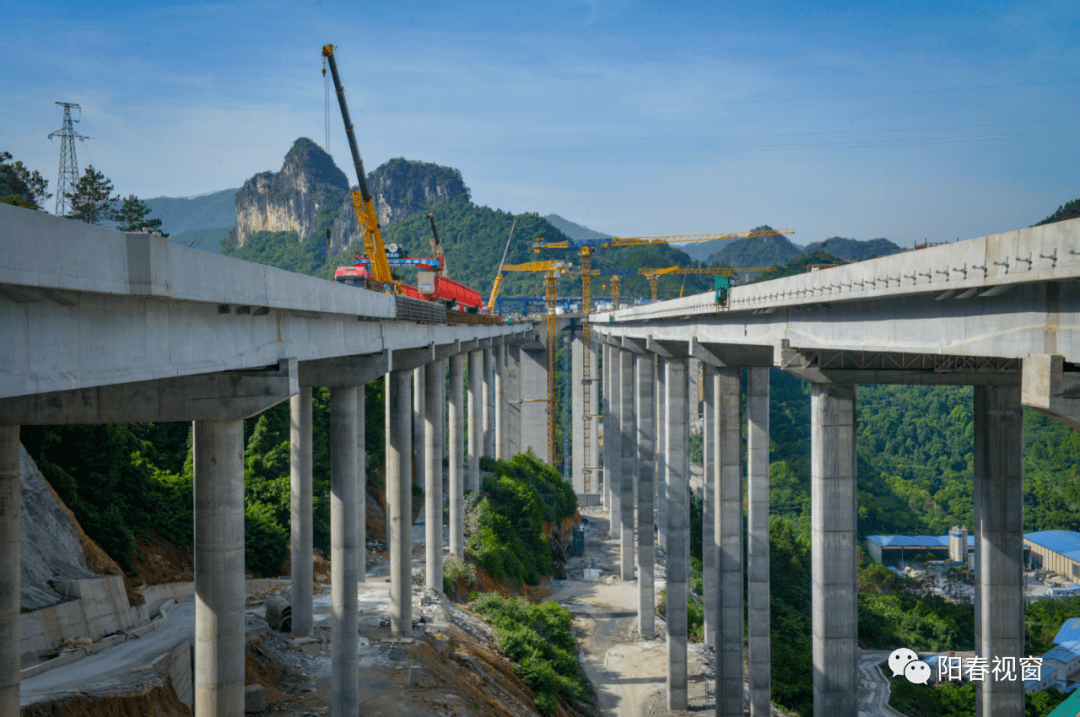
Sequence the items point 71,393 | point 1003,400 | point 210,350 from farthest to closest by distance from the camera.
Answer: point 1003,400 → point 71,393 → point 210,350

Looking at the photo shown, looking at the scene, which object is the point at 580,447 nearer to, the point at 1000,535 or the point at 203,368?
the point at 1000,535

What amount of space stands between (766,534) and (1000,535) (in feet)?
26.0

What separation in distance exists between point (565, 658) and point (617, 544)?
32.9 metres

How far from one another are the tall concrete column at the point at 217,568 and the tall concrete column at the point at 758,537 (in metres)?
17.8

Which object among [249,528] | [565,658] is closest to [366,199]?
[249,528]

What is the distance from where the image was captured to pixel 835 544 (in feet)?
59.8

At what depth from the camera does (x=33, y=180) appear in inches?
2574

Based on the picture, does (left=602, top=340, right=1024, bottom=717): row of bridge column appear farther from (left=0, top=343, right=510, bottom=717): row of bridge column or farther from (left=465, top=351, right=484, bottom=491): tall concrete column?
(left=465, top=351, right=484, bottom=491): tall concrete column

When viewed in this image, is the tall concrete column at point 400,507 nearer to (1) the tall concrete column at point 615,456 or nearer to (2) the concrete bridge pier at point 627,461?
(2) the concrete bridge pier at point 627,461

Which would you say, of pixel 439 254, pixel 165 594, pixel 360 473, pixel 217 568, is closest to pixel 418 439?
pixel 165 594

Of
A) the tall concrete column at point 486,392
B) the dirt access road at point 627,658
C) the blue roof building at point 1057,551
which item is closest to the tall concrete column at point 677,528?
the dirt access road at point 627,658

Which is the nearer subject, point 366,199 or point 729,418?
point 729,418

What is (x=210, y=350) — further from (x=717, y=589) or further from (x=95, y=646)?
(x=717, y=589)

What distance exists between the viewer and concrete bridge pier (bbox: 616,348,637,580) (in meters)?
57.1
